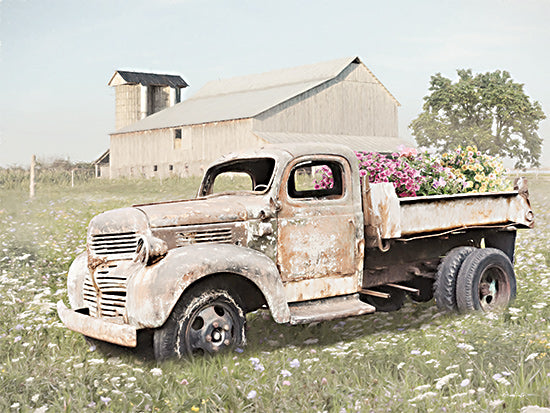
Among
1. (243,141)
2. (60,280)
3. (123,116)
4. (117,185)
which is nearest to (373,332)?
(60,280)

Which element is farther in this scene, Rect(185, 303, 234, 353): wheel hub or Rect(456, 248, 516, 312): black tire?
Rect(456, 248, 516, 312): black tire

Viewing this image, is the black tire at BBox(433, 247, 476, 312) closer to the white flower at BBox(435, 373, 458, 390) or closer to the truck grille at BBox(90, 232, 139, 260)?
the white flower at BBox(435, 373, 458, 390)

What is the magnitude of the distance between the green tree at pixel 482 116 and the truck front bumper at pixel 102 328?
5242 cm

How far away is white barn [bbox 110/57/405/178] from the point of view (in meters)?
36.7

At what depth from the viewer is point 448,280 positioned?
7.54 metres

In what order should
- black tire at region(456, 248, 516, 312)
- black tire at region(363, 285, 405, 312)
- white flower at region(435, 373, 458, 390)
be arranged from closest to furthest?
white flower at region(435, 373, 458, 390), black tire at region(456, 248, 516, 312), black tire at region(363, 285, 405, 312)

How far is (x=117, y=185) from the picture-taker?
32.3 meters

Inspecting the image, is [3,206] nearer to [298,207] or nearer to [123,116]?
[298,207]

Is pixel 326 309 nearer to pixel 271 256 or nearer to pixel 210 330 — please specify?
pixel 271 256

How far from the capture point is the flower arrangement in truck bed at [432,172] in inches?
324

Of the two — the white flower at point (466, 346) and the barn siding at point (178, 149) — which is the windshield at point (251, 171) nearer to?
the white flower at point (466, 346)

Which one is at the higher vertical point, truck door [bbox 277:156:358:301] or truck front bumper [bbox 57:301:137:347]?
truck door [bbox 277:156:358:301]

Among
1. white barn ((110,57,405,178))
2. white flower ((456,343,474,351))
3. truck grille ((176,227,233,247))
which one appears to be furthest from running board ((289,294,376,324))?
white barn ((110,57,405,178))

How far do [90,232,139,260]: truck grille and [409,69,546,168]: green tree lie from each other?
52.2 meters
